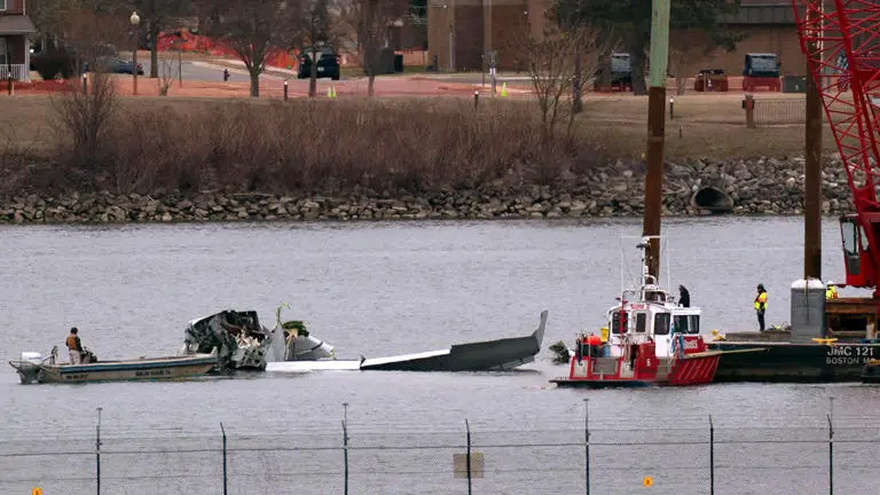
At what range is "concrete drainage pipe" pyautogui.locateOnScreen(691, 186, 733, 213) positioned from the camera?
409ft

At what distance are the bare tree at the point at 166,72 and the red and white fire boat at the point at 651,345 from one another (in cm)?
8917

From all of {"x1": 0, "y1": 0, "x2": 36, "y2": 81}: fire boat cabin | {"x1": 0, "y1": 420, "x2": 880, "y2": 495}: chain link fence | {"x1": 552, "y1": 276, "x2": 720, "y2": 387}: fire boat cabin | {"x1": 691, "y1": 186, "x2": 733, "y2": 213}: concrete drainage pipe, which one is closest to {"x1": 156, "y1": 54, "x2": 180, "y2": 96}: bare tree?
{"x1": 0, "y1": 0, "x2": 36, "y2": 81}: fire boat cabin

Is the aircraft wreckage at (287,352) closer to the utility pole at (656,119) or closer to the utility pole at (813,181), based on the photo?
the utility pole at (656,119)

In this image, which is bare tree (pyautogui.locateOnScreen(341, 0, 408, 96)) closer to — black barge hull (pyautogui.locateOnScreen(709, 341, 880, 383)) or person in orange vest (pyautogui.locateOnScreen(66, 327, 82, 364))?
person in orange vest (pyautogui.locateOnScreen(66, 327, 82, 364))

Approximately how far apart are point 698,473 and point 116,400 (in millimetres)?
19563

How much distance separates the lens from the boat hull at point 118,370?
63844mm

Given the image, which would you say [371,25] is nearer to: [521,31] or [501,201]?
[521,31]

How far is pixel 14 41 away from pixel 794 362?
9901cm

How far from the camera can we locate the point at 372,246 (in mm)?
110750

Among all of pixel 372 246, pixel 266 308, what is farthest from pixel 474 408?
pixel 372 246

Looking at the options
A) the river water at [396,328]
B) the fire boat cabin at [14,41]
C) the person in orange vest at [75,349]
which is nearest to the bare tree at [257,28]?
the fire boat cabin at [14,41]

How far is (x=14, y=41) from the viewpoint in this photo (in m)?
150

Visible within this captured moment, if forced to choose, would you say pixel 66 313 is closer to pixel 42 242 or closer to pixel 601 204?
pixel 42 242

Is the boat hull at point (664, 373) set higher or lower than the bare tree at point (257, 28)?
lower
